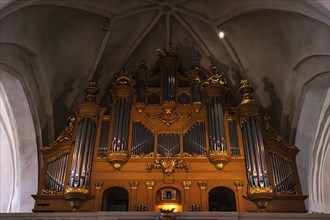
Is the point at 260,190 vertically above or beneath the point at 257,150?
beneath

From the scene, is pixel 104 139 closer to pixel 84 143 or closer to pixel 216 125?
pixel 84 143

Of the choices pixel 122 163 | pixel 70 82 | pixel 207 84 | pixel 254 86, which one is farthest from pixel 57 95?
pixel 254 86

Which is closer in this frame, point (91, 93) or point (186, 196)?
point (186, 196)

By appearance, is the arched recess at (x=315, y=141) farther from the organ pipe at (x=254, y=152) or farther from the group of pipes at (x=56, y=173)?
the group of pipes at (x=56, y=173)

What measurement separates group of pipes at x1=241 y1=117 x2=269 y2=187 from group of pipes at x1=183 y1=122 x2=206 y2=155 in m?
1.11

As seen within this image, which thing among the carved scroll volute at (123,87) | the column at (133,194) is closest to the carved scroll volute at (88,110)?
the carved scroll volute at (123,87)

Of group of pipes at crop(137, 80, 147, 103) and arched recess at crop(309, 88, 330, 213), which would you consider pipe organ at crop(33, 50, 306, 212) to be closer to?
group of pipes at crop(137, 80, 147, 103)

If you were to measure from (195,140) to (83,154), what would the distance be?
9.93 ft

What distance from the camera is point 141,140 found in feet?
33.8

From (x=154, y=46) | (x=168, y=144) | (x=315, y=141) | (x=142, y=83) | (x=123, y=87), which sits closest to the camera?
(x=168, y=144)

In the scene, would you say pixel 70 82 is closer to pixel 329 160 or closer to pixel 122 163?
pixel 122 163

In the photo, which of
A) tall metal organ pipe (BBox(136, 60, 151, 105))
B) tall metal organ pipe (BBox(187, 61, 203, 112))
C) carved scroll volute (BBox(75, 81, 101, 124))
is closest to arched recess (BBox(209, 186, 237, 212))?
tall metal organ pipe (BBox(187, 61, 203, 112))

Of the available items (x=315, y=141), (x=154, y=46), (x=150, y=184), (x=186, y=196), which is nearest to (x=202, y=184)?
(x=186, y=196)

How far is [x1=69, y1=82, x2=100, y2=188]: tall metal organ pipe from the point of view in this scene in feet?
30.9
